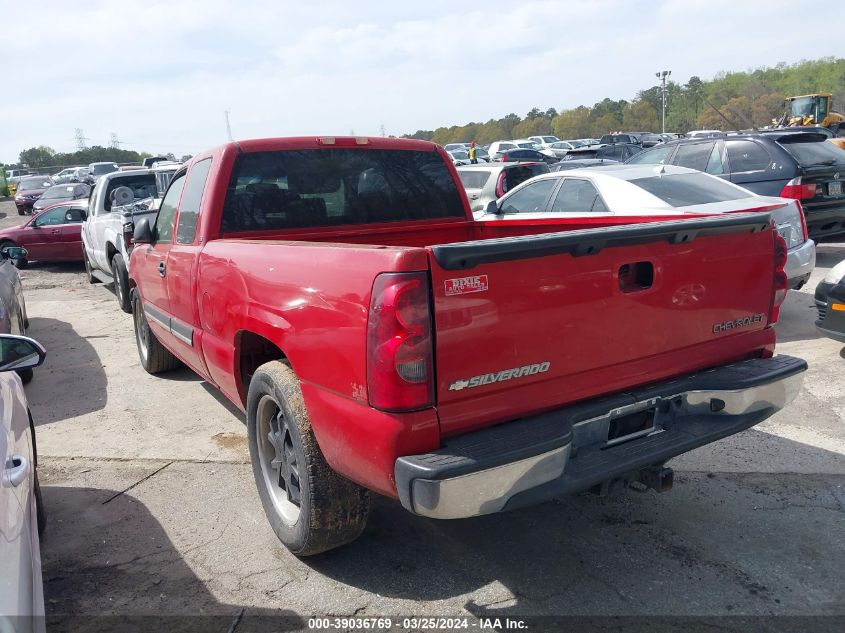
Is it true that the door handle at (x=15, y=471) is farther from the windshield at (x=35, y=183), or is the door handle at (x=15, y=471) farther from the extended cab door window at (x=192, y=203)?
the windshield at (x=35, y=183)

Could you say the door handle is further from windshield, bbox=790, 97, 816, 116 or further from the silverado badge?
windshield, bbox=790, 97, 816, 116

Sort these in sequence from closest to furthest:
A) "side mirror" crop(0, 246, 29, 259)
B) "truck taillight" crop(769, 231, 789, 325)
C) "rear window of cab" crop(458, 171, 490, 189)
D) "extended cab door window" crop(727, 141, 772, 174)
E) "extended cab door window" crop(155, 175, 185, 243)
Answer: "truck taillight" crop(769, 231, 789, 325), "extended cab door window" crop(155, 175, 185, 243), "side mirror" crop(0, 246, 29, 259), "extended cab door window" crop(727, 141, 772, 174), "rear window of cab" crop(458, 171, 490, 189)

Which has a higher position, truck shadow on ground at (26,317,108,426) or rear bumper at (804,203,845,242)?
rear bumper at (804,203,845,242)

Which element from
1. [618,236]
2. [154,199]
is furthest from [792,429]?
[154,199]

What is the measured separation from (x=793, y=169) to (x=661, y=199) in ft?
12.3

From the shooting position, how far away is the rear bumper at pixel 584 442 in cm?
250

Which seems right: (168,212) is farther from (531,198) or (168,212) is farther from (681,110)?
(681,110)

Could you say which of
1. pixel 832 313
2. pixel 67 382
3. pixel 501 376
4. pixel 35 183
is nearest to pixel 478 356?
pixel 501 376

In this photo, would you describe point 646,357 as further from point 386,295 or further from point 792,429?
point 792,429

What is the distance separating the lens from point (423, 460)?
2514 mm

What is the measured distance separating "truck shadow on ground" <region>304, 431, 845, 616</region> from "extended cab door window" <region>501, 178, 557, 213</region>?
14.7 feet

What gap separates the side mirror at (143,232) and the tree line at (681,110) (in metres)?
69.8

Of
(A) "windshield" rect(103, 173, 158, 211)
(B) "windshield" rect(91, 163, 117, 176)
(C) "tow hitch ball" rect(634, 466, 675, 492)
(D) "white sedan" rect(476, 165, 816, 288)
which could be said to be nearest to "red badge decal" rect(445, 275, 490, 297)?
(C) "tow hitch ball" rect(634, 466, 675, 492)

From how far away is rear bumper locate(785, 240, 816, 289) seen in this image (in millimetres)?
6984
